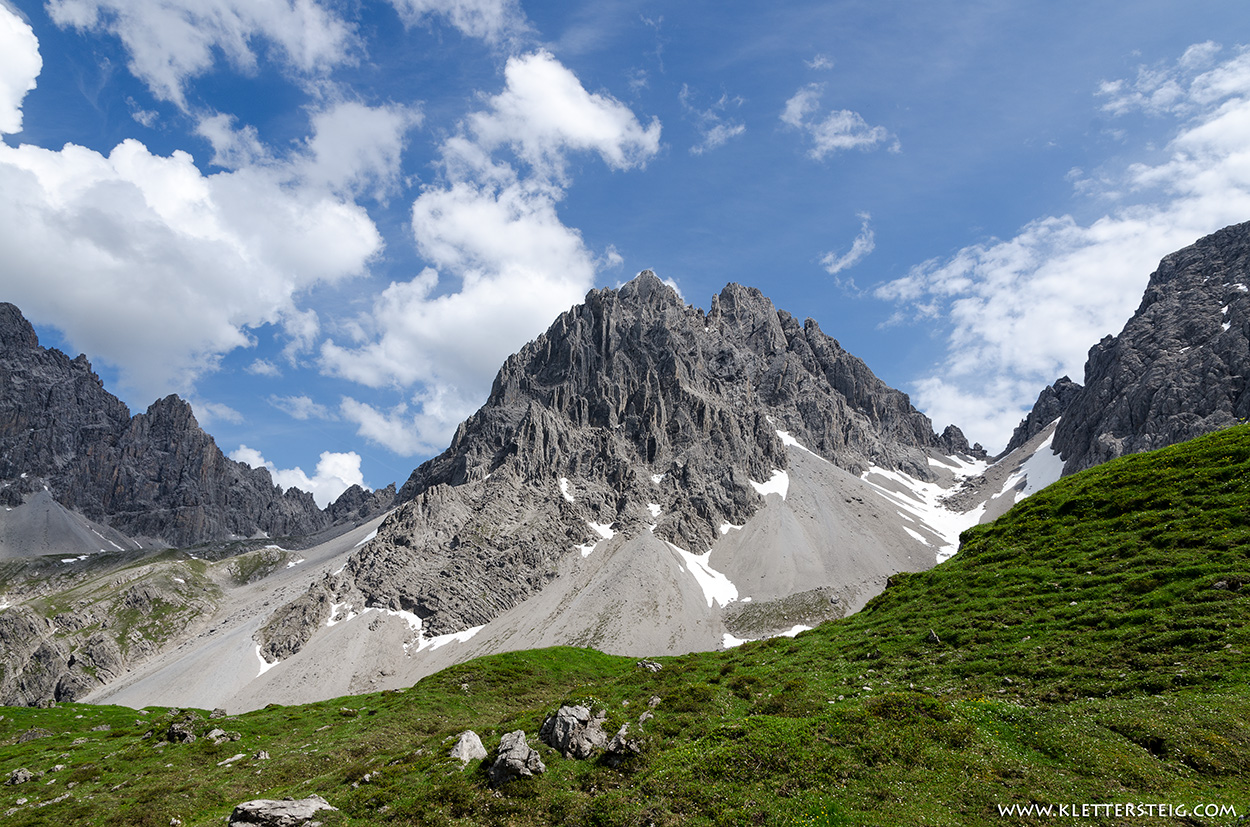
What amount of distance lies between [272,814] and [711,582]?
6988 inches

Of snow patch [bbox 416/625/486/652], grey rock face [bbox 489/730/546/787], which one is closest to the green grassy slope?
grey rock face [bbox 489/730/546/787]

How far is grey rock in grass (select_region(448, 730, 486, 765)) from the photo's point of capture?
26859 mm

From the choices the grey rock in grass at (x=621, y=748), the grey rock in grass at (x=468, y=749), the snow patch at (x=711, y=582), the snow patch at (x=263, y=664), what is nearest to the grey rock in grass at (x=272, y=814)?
the grey rock in grass at (x=468, y=749)

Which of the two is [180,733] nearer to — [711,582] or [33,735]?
[33,735]

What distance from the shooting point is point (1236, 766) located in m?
17.1

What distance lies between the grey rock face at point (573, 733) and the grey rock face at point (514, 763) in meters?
1.46

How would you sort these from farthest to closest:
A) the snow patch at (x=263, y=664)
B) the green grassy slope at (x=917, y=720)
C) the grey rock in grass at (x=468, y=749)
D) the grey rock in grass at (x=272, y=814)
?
the snow patch at (x=263, y=664) < the grey rock in grass at (x=468, y=749) < the grey rock in grass at (x=272, y=814) < the green grassy slope at (x=917, y=720)

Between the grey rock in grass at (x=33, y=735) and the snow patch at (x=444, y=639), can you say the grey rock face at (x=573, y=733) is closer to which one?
the grey rock in grass at (x=33, y=735)

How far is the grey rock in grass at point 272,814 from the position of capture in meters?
21.7

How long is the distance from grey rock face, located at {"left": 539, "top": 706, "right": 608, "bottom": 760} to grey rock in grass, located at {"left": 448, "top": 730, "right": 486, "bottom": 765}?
3.06 m

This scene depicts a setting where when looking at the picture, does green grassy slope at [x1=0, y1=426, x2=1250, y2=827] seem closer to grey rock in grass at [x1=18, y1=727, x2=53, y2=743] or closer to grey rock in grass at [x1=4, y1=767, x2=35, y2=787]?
grey rock in grass at [x1=4, y1=767, x2=35, y2=787]

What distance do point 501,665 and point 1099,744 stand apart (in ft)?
160

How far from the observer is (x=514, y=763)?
2388cm

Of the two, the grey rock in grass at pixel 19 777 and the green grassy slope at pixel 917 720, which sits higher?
the green grassy slope at pixel 917 720
